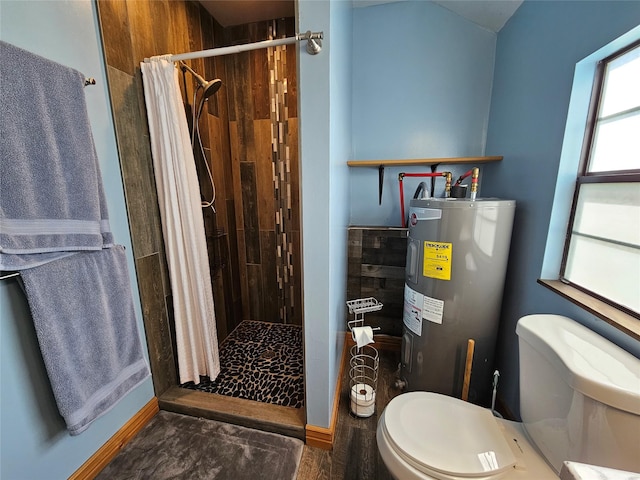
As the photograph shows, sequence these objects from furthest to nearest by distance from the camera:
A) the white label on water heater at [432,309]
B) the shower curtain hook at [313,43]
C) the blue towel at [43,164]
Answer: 1. the white label on water heater at [432,309]
2. the shower curtain hook at [313,43]
3. the blue towel at [43,164]

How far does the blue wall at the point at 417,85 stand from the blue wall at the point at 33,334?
1.50m

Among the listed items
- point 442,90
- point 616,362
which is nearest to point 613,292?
point 616,362

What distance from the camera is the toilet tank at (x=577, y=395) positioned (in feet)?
2.09

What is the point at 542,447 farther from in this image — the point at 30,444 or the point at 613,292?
the point at 30,444

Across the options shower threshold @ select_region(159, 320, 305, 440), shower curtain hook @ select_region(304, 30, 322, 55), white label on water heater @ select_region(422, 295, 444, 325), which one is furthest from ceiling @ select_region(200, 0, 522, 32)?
shower threshold @ select_region(159, 320, 305, 440)

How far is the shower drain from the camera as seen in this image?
1.94 meters

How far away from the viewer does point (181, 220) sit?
141 cm

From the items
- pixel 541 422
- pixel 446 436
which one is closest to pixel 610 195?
pixel 541 422

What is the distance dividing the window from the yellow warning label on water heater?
50cm

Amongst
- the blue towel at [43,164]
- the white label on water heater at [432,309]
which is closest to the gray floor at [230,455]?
the white label on water heater at [432,309]

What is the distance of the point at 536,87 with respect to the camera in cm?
125

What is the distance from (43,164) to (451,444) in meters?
1.75

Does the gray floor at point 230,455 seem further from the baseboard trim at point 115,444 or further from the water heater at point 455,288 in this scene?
the water heater at point 455,288

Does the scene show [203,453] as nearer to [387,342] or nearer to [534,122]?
[387,342]
